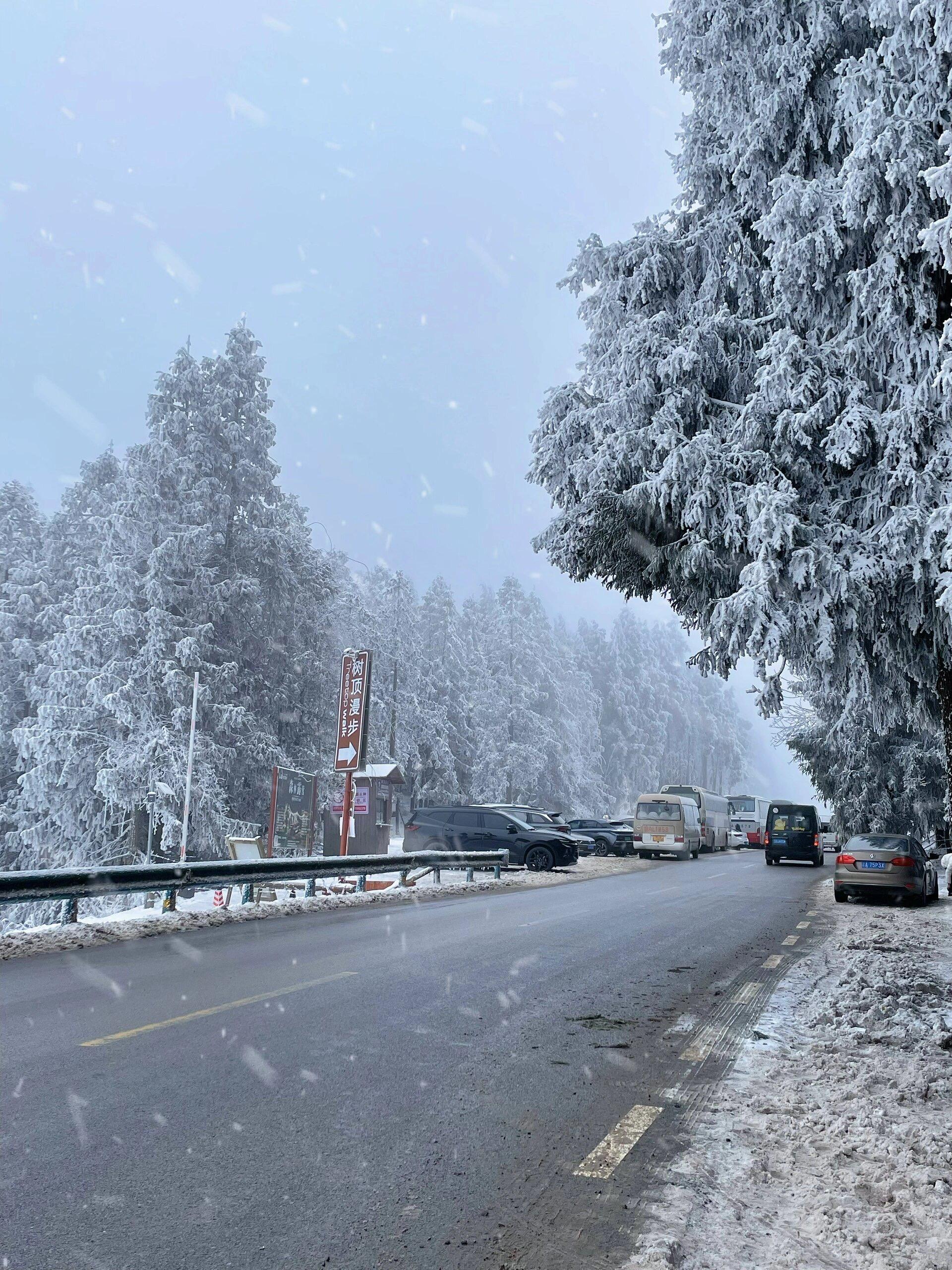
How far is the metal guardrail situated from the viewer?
11234 millimetres

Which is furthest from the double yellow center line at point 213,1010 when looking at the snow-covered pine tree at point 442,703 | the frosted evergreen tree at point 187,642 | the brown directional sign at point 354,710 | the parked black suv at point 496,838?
the snow-covered pine tree at point 442,703

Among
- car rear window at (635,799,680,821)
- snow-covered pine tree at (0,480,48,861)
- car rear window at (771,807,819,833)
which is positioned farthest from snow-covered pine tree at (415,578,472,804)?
car rear window at (771,807,819,833)

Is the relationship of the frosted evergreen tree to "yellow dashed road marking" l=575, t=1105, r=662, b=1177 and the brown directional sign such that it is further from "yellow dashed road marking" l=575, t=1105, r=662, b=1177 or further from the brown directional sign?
Answer: "yellow dashed road marking" l=575, t=1105, r=662, b=1177

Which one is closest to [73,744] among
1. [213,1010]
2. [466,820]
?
[466,820]

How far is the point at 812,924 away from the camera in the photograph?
1555 centimetres

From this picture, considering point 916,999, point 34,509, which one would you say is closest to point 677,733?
point 34,509

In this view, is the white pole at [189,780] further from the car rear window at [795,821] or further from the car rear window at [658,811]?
the car rear window at [795,821]

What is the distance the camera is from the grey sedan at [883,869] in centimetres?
1933

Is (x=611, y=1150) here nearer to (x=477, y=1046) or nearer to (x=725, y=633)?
(x=477, y=1046)

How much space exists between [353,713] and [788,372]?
55.4 feet

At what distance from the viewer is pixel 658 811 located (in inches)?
1590

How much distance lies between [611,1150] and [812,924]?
12.2 metres

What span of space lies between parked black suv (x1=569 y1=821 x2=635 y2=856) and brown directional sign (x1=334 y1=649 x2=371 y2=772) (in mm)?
20290

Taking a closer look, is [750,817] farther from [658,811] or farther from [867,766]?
[867,766]
